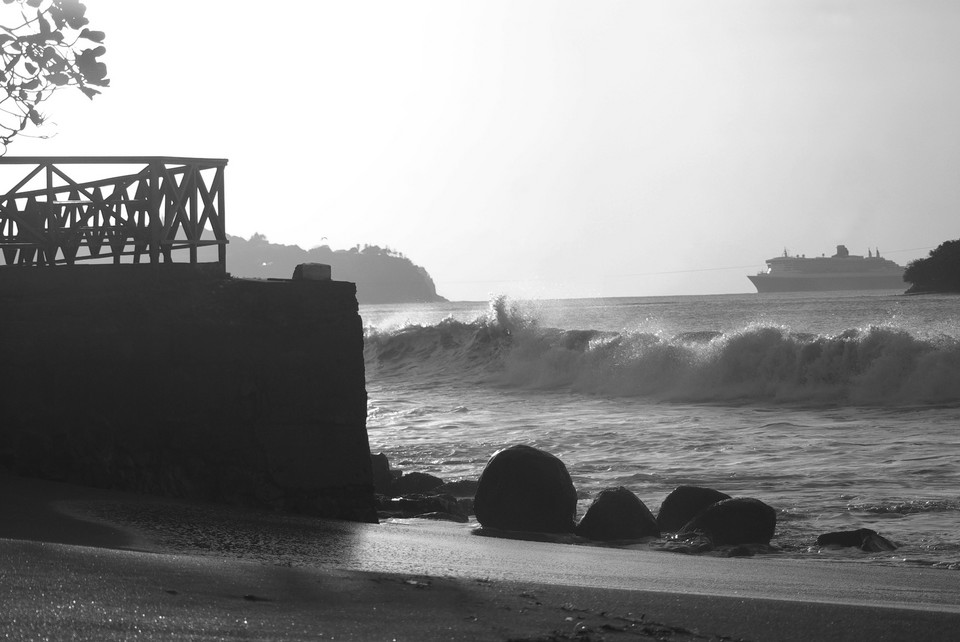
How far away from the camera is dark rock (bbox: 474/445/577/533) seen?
1038cm

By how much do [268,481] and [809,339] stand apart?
875 inches

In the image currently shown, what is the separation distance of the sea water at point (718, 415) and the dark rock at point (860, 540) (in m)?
0.16

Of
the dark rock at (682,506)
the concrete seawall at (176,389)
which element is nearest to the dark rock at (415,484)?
the dark rock at (682,506)

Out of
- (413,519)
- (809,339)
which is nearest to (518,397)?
(809,339)

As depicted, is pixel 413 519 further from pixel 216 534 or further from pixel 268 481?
pixel 216 534

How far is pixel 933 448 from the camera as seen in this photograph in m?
15.2

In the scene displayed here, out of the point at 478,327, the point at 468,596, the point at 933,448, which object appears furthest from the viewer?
the point at 478,327

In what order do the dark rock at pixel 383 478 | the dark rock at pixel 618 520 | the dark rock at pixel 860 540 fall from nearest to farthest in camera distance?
the dark rock at pixel 860 540
the dark rock at pixel 618 520
the dark rock at pixel 383 478

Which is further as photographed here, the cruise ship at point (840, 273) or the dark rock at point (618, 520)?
the cruise ship at point (840, 273)

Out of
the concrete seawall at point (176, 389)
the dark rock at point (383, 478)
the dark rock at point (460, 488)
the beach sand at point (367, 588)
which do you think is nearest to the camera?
the beach sand at point (367, 588)

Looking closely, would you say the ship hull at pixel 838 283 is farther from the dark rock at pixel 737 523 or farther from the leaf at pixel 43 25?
the leaf at pixel 43 25

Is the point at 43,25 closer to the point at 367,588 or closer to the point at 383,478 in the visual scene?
the point at 367,588

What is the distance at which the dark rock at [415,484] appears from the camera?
42.1ft

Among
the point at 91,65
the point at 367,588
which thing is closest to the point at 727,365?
the point at 91,65
